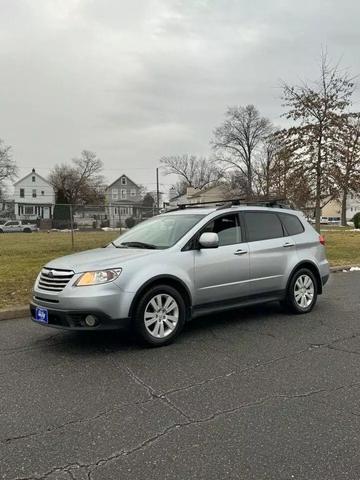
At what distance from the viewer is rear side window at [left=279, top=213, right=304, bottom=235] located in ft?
23.7

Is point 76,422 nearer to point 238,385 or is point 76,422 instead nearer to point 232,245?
point 238,385

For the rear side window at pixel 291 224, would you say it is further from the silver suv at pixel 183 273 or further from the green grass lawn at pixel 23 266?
the green grass lawn at pixel 23 266

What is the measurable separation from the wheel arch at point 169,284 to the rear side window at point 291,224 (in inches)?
93.6

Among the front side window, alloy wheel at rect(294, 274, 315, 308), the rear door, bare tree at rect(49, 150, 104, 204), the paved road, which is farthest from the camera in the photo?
bare tree at rect(49, 150, 104, 204)

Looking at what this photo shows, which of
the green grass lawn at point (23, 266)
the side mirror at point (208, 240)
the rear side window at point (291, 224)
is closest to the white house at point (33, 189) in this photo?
the green grass lawn at point (23, 266)

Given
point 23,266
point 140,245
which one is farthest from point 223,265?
point 23,266

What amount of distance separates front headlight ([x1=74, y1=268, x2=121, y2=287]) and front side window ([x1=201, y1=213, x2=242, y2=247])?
155 cm

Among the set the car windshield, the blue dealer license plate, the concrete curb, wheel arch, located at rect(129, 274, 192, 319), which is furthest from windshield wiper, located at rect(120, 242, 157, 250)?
the concrete curb

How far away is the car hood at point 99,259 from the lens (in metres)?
5.14

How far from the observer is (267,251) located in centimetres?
664

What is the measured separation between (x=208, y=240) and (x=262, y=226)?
146 centimetres

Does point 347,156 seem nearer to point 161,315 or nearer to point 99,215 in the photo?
point 99,215

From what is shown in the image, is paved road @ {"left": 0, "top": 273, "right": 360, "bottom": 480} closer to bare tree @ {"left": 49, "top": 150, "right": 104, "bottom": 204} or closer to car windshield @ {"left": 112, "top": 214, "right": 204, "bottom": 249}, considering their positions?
car windshield @ {"left": 112, "top": 214, "right": 204, "bottom": 249}

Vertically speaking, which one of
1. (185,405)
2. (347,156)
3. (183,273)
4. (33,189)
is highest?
(33,189)
